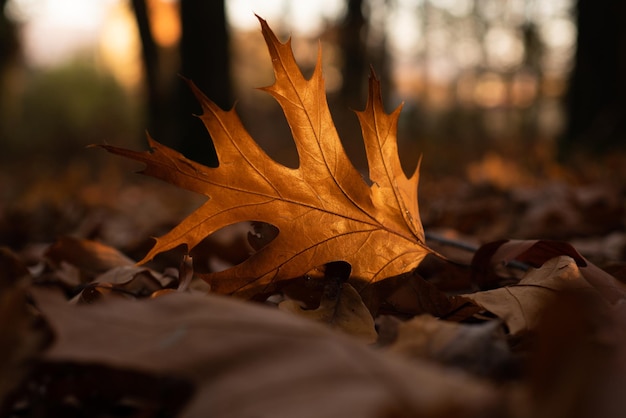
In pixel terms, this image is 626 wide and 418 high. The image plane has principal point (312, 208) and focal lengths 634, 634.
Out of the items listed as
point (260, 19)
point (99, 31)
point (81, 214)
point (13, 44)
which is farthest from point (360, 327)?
point (99, 31)

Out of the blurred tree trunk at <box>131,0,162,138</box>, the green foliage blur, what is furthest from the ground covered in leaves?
the green foliage blur

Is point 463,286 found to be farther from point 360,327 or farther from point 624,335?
point 624,335

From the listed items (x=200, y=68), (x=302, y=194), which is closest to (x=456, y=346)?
(x=302, y=194)

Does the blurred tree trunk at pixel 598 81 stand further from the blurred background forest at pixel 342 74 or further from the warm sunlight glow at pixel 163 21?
the warm sunlight glow at pixel 163 21

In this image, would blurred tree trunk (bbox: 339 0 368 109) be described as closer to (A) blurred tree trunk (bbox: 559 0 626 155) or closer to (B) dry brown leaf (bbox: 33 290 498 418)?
(A) blurred tree trunk (bbox: 559 0 626 155)

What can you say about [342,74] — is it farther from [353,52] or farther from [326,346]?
[326,346]

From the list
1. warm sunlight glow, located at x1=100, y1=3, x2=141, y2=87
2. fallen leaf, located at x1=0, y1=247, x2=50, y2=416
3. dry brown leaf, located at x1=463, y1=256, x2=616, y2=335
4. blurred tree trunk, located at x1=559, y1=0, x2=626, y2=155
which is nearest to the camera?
fallen leaf, located at x1=0, y1=247, x2=50, y2=416
